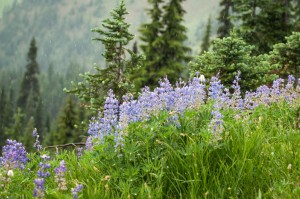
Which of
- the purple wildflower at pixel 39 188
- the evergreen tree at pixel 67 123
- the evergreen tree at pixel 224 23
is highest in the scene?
the evergreen tree at pixel 224 23

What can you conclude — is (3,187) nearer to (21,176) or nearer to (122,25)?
(21,176)

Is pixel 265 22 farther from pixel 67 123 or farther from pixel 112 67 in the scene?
pixel 67 123

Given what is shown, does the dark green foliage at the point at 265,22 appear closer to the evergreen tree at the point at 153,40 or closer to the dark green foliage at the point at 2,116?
the evergreen tree at the point at 153,40

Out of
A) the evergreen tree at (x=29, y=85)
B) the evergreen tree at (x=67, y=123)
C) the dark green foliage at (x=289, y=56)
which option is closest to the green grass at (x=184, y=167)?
the dark green foliage at (x=289, y=56)

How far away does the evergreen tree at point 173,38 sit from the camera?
2923 centimetres

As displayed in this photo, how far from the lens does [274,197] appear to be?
139 inches

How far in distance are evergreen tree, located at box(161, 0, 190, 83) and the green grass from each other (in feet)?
80.7

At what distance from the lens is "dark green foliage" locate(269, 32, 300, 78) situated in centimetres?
1598

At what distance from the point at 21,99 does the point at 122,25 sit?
3725 inches

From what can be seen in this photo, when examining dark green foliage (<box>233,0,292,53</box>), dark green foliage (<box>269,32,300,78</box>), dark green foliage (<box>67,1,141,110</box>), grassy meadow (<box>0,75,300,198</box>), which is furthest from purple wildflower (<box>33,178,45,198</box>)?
dark green foliage (<box>233,0,292,53</box>)

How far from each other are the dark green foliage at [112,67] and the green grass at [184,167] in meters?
13.0

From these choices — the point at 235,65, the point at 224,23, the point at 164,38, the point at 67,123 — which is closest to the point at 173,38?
the point at 164,38

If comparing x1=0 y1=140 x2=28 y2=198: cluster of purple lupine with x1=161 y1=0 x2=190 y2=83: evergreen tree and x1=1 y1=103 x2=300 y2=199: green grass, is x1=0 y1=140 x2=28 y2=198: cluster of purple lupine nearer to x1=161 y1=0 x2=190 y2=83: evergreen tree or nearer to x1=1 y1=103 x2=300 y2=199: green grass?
x1=1 y1=103 x2=300 y2=199: green grass

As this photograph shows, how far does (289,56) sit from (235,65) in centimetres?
477
